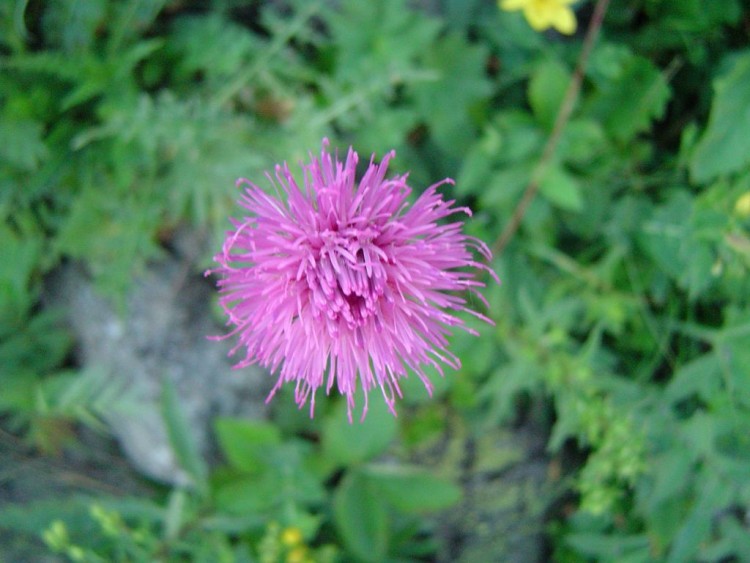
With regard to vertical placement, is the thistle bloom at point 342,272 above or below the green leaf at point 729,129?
below

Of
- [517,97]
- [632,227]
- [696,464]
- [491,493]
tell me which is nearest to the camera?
[696,464]

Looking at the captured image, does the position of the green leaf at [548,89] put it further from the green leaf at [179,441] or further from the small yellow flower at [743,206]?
the green leaf at [179,441]

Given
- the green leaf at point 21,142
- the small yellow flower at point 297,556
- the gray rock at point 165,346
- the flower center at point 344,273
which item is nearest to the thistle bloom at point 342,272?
the flower center at point 344,273

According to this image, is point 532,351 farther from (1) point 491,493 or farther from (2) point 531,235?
(1) point 491,493

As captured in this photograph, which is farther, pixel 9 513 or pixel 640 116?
pixel 9 513

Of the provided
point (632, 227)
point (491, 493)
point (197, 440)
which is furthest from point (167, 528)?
point (632, 227)

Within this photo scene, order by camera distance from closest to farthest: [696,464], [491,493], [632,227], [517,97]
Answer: [696,464], [632,227], [517,97], [491,493]

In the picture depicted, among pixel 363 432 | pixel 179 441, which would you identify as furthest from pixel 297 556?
pixel 179 441

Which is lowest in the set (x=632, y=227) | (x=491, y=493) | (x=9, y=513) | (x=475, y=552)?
(x=475, y=552)
